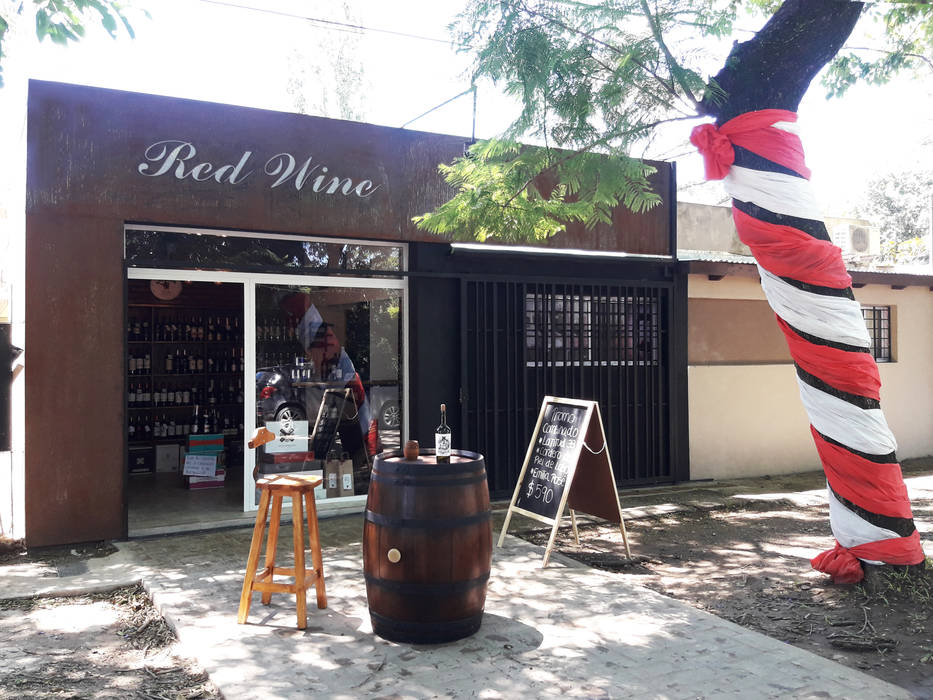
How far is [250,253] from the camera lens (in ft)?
22.9

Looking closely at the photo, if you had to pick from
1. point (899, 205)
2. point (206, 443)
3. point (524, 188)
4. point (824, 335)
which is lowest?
point (206, 443)

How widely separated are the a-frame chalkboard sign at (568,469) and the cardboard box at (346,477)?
2.01m

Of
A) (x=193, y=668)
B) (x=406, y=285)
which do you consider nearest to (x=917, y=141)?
(x=406, y=285)

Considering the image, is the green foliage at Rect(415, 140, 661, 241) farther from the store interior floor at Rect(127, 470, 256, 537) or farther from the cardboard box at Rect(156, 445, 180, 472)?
the cardboard box at Rect(156, 445, 180, 472)

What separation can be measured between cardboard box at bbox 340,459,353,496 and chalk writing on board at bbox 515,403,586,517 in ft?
6.60

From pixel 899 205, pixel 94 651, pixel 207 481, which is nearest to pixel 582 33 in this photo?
pixel 94 651

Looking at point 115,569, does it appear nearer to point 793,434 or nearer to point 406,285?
point 406,285

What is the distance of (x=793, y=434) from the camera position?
1011 cm

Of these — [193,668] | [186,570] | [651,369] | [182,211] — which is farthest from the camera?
[651,369]

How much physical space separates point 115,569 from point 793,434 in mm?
8040

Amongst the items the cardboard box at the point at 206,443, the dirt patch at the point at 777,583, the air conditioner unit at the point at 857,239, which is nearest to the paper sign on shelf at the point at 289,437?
the cardboard box at the point at 206,443

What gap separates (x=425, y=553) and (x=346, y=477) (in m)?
3.66

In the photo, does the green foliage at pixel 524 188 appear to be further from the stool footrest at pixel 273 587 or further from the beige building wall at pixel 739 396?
the beige building wall at pixel 739 396

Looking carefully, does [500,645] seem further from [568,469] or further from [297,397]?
[297,397]
